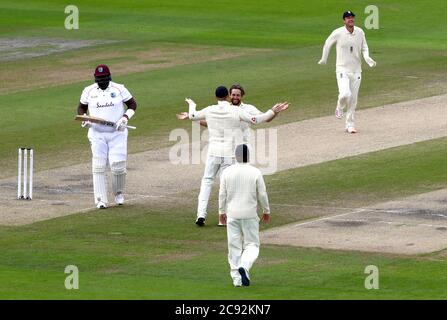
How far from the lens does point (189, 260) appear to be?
20422 millimetres

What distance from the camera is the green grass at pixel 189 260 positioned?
18.4 meters

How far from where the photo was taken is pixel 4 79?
3856cm

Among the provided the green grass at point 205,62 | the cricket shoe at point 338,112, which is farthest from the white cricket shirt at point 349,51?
the green grass at point 205,62

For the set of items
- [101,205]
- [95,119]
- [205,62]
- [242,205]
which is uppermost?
[205,62]

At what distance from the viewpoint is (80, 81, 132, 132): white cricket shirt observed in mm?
24641

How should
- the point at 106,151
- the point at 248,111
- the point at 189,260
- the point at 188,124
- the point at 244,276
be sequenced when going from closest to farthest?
1. the point at 244,276
2. the point at 189,260
3. the point at 248,111
4. the point at 106,151
5. the point at 188,124

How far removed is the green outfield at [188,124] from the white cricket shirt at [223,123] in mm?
1246

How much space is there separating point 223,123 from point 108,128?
2.54 meters

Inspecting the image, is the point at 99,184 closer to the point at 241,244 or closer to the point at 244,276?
the point at 241,244

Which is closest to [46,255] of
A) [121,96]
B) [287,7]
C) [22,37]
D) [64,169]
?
[121,96]

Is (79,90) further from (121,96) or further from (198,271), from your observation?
(198,271)

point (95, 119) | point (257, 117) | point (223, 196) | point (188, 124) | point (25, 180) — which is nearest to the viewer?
point (223, 196)

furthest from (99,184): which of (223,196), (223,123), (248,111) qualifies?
(223,196)

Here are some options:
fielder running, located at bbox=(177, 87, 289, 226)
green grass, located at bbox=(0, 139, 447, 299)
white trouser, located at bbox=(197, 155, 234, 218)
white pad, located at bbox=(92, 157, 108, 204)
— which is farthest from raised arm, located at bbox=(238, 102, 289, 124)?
white pad, located at bbox=(92, 157, 108, 204)
